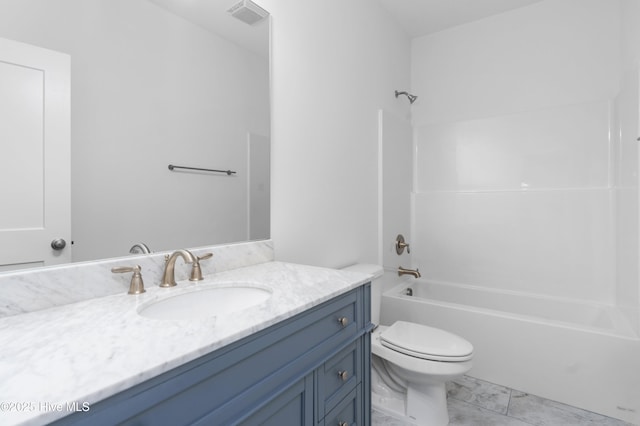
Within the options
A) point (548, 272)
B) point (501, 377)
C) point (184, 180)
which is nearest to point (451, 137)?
point (548, 272)

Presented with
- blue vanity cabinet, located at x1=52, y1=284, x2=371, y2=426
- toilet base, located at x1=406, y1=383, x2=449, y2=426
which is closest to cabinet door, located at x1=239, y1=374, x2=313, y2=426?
blue vanity cabinet, located at x1=52, y1=284, x2=371, y2=426

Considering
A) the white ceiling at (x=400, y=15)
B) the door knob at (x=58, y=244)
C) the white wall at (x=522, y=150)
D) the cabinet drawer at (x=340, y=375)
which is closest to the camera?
the door knob at (x=58, y=244)

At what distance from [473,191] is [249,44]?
82.6 inches

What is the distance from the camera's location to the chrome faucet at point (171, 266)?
1081 millimetres

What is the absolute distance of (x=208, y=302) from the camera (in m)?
1.10

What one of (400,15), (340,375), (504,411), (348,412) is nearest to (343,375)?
(340,375)

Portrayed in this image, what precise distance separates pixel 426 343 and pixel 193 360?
54.6 inches

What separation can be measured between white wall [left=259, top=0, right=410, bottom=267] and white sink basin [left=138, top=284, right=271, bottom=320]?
481 mm

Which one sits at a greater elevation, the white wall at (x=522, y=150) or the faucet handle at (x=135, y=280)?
the white wall at (x=522, y=150)

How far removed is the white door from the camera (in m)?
0.80

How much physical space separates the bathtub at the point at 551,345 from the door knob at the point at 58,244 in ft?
6.64

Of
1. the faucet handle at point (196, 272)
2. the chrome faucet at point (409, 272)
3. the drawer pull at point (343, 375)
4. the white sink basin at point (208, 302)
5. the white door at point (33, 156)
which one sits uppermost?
the white door at point (33, 156)

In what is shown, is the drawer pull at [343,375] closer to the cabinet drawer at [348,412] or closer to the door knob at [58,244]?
the cabinet drawer at [348,412]

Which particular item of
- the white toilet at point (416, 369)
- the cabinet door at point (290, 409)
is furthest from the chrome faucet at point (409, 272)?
the cabinet door at point (290, 409)
